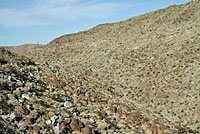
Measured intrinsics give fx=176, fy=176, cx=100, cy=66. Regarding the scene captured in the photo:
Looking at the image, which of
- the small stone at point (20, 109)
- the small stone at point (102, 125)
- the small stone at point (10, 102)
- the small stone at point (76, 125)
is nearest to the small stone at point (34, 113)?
the small stone at point (20, 109)

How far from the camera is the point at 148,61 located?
2961 centimetres

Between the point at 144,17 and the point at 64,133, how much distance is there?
4978 cm

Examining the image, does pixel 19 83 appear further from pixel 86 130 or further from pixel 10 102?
pixel 86 130

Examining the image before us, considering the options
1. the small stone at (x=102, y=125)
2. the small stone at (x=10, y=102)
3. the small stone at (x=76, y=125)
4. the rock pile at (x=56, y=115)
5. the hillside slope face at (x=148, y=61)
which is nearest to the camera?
the rock pile at (x=56, y=115)

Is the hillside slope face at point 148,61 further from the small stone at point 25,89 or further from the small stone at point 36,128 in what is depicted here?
the small stone at point 36,128

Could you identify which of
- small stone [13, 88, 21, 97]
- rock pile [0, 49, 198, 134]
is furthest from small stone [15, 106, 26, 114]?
small stone [13, 88, 21, 97]

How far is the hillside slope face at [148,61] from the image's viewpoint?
19984mm

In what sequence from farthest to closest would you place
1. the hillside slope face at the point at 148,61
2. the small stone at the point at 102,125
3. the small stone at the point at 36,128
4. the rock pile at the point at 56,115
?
the hillside slope face at the point at 148,61
the small stone at the point at 102,125
the rock pile at the point at 56,115
the small stone at the point at 36,128

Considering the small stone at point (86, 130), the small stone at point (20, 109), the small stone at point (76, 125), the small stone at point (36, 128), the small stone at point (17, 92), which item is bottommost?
the small stone at point (86, 130)

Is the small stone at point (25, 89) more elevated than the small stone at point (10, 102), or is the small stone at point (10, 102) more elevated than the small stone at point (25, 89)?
the small stone at point (25, 89)

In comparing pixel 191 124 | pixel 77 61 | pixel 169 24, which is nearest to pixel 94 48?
pixel 77 61

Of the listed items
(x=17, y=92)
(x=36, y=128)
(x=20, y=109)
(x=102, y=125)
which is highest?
(x=17, y=92)

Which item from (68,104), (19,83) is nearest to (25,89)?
(19,83)

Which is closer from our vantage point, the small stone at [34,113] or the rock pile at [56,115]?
the rock pile at [56,115]
